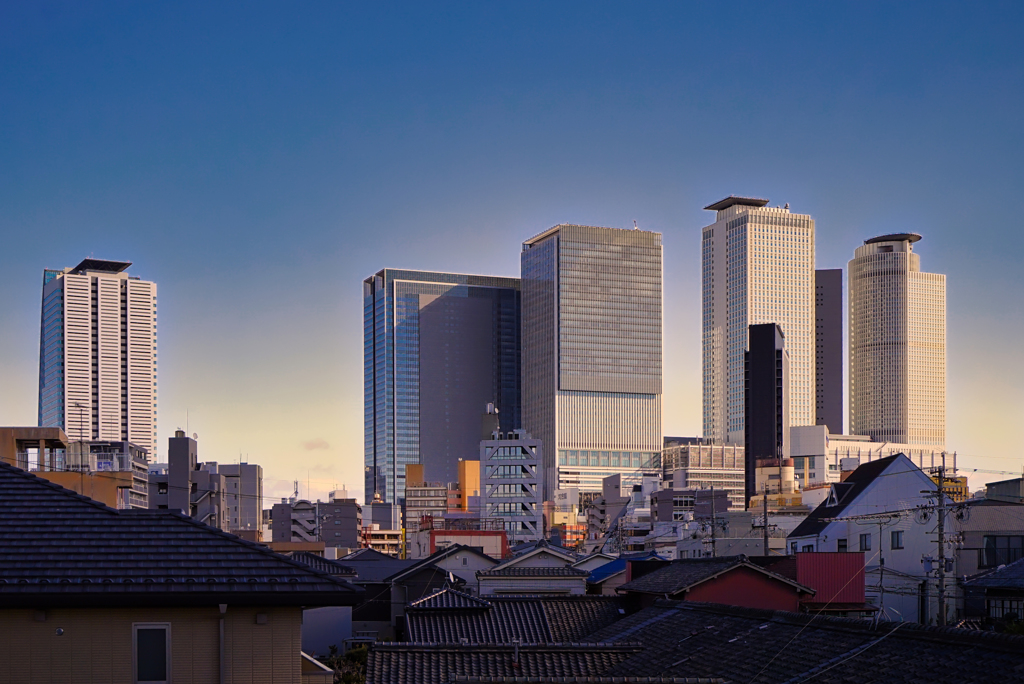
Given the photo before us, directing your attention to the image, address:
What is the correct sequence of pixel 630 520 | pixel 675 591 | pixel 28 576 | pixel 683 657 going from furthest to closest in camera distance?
1. pixel 630 520
2. pixel 675 591
3. pixel 683 657
4. pixel 28 576

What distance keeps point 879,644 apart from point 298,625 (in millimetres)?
10319

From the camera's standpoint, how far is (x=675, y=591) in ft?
119

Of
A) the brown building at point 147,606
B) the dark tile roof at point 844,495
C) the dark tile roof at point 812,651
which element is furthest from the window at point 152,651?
→ the dark tile roof at point 844,495

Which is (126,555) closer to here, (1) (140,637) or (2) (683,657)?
(1) (140,637)

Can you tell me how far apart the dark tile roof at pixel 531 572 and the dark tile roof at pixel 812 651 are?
2023 centimetres

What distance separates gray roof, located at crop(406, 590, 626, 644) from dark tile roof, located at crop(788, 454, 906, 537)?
4264 centimetres

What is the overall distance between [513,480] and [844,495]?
6145 cm

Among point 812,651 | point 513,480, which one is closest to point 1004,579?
point 812,651

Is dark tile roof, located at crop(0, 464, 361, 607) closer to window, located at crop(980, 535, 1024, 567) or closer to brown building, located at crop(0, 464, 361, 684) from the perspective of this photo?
brown building, located at crop(0, 464, 361, 684)

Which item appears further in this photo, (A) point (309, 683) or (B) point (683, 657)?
(B) point (683, 657)

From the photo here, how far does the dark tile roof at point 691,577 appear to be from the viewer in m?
36.7

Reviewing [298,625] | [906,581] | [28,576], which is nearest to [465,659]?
[298,625]

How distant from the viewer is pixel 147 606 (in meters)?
15.3

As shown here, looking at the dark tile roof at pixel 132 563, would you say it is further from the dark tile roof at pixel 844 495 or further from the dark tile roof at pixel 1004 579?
the dark tile roof at pixel 844 495
